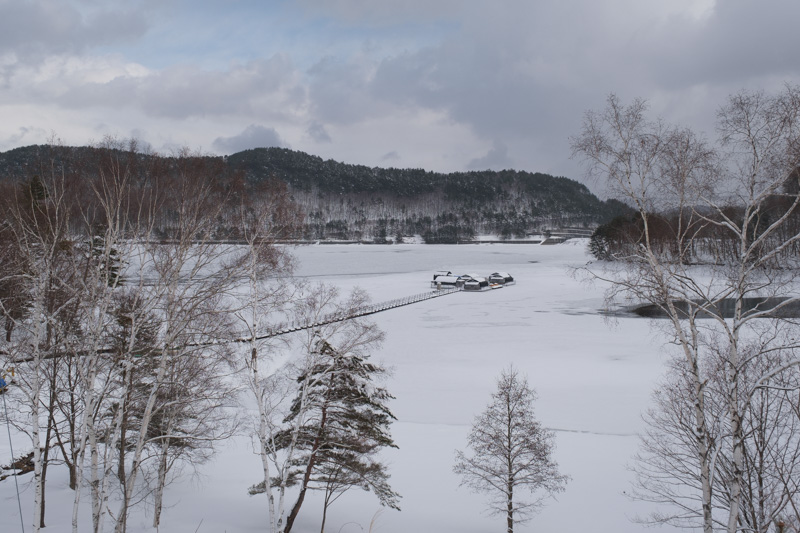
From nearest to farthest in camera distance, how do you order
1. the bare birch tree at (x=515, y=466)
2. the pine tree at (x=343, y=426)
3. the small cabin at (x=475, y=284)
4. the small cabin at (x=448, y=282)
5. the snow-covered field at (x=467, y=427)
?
the pine tree at (x=343, y=426), the bare birch tree at (x=515, y=466), the snow-covered field at (x=467, y=427), the small cabin at (x=475, y=284), the small cabin at (x=448, y=282)

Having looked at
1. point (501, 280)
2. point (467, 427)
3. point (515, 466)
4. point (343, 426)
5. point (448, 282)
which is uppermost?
point (501, 280)

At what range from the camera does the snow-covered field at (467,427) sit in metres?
14.3

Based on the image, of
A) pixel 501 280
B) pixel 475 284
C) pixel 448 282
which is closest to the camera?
pixel 475 284

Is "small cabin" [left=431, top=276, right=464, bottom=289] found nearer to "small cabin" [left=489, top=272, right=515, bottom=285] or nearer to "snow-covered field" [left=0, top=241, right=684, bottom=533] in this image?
"small cabin" [left=489, top=272, right=515, bottom=285]

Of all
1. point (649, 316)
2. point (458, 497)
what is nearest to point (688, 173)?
point (458, 497)

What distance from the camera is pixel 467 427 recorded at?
1916 cm

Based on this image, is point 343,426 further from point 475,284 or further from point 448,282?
point 448,282

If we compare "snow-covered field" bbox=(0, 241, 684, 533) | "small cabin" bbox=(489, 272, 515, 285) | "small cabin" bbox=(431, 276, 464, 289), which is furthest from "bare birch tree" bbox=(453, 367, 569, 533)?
"small cabin" bbox=(489, 272, 515, 285)

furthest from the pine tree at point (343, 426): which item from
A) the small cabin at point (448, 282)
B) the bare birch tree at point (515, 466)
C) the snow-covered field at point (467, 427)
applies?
the small cabin at point (448, 282)

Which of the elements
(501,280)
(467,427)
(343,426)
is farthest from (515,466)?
(501,280)

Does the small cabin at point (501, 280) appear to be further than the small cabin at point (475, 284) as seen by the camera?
Yes

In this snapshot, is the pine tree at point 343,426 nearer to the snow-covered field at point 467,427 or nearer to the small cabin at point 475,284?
the snow-covered field at point 467,427

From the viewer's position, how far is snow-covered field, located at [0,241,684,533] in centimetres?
1434

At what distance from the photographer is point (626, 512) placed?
14070 mm
